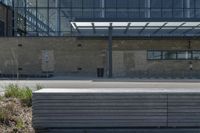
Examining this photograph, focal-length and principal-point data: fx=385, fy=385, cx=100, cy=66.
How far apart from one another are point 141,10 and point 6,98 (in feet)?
119

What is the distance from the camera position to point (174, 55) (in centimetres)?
4097

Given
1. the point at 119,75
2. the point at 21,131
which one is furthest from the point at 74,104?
the point at 119,75

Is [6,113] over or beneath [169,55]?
beneath

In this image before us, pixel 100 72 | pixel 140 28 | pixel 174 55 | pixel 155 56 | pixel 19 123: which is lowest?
pixel 19 123

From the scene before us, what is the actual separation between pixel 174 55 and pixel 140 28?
4.94 m

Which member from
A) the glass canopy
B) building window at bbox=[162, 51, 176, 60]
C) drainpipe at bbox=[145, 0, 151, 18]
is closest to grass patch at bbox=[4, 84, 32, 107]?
the glass canopy

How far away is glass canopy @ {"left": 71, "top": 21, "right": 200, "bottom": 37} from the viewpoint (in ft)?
119

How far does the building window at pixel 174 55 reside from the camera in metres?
Result: 40.8

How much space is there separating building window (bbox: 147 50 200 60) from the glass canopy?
2034 millimetres

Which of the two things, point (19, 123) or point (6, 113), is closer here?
point (19, 123)

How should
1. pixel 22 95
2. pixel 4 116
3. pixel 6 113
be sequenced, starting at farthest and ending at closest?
pixel 22 95 → pixel 6 113 → pixel 4 116

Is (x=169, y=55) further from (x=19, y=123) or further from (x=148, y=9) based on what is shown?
(x=19, y=123)

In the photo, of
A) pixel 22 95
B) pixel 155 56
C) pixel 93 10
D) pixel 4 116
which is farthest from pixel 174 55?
pixel 4 116

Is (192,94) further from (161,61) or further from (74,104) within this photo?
(161,61)
